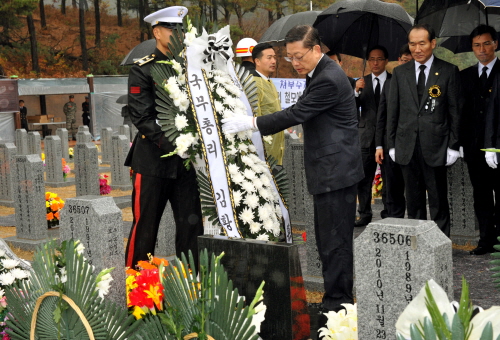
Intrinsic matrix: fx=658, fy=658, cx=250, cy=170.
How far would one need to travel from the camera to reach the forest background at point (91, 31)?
35.4 metres

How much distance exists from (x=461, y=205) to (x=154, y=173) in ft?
13.1

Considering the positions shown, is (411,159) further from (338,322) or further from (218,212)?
(338,322)

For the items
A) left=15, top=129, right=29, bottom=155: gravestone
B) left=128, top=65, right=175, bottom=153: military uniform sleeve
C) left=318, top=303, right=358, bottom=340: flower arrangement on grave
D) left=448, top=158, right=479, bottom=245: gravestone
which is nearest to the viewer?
left=318, top=303, right=358, bottom=340: flower arrangement on grave

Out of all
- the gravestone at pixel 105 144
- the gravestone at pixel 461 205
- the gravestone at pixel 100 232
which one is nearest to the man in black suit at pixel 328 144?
the gravestone at pixel 100 232

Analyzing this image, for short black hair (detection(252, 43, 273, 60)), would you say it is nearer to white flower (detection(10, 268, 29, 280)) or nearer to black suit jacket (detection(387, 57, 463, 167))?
black suit jacket (detection(387, 57, 463, 167))

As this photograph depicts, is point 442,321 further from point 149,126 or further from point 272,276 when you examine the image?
point 149,126

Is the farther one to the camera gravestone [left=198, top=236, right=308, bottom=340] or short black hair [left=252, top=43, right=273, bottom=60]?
short black hair [left=252, top=43, right=273, bottom=60]

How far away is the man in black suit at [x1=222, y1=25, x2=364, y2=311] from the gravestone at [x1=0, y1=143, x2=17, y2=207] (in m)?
8.45

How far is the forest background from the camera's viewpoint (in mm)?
35438

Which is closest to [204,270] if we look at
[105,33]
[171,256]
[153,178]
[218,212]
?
[218,212]

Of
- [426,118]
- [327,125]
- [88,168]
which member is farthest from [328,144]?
[88,168]

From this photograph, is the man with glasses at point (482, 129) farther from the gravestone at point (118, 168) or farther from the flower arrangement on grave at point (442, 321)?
the gravestone at point (118, 168)

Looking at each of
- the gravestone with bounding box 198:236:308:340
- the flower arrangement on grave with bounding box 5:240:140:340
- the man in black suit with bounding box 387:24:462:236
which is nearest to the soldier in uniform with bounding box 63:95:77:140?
the man in black suit with bounding box 387:24:462:236

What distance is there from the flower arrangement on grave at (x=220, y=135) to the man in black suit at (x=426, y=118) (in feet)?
6.09
